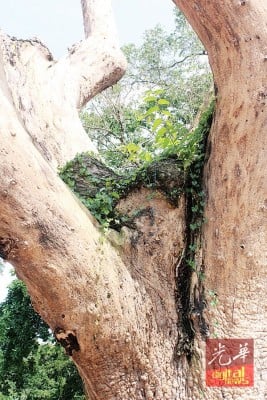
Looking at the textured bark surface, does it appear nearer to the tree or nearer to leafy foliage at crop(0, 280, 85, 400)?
the tree

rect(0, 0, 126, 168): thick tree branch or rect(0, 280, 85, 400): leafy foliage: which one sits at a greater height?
rect(0, 0, 126, 168): thick tree branch

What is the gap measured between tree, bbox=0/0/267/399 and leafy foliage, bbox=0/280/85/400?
594 cm

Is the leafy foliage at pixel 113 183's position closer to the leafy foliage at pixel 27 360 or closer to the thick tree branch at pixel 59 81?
the thick tree branch at pixel 59 81

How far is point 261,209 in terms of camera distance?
2480 millimetres

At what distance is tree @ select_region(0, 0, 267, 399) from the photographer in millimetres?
2172

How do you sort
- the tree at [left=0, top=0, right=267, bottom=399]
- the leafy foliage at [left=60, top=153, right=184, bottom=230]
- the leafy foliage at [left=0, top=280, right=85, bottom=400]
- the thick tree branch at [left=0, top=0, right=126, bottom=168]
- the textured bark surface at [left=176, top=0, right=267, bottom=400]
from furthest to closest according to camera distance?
1. the leafy foliage at [left=0, top=280, right=85, bottom=400]
2. the thick tree branch at [left=0, top=0, right=126, bottom=168]
3. the leafy foliage at [left=60, top=153, right=184, bottom=230]
4. the textured bark surface at [left=176, top=0, right=267, bottom=400]
5. the tree at [left=0, top=0, right=267, bottom=399]

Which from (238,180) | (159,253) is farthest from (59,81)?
(238,180)

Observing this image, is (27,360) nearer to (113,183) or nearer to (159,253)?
(113,183)

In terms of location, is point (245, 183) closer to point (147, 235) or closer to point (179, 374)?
point (147, 235)

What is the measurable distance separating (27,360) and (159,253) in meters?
6.59

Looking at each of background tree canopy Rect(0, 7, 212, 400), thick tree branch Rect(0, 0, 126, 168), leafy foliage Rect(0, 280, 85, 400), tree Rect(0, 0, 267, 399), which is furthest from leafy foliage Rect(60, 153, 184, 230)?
leafy foliage Rect(0, 280, 85, 400)

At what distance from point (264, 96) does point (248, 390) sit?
1.30 m

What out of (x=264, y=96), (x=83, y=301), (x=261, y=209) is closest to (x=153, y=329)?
(x=83, y=301)

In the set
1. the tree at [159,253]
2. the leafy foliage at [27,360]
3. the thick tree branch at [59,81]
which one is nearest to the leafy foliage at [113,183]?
the tree at [159,253]
